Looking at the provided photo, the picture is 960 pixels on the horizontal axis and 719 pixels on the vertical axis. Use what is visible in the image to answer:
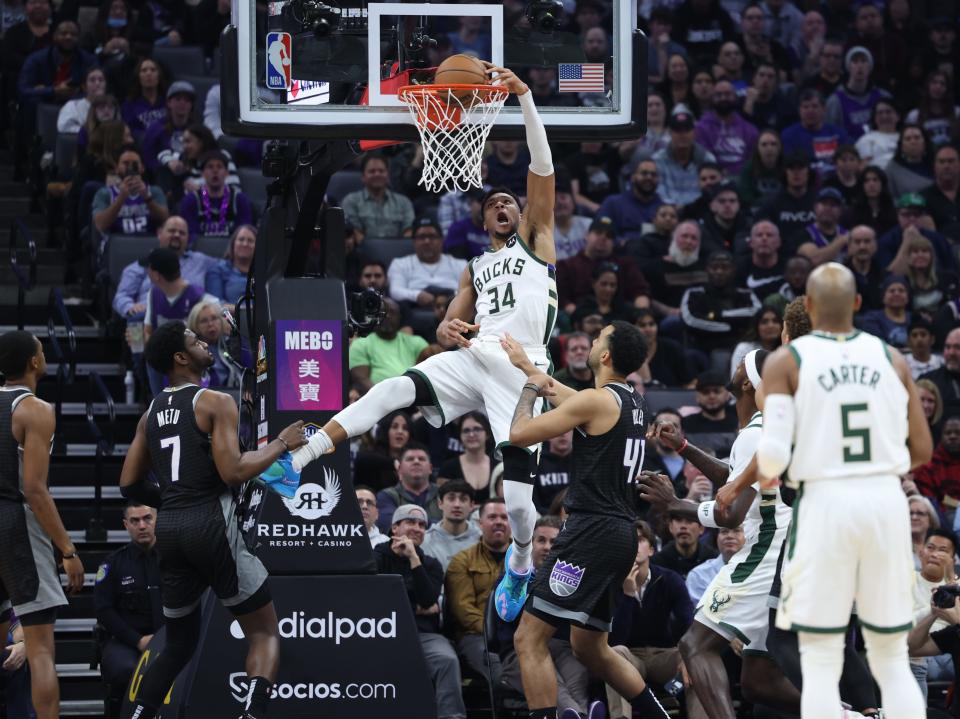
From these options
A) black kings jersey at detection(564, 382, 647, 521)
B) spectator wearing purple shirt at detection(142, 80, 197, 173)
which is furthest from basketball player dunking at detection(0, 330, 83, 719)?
spectator wearing purple shirt at detection(142, 80, 197, 173)

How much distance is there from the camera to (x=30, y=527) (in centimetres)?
937

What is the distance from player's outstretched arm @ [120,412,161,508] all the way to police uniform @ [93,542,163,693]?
1624 millimetres

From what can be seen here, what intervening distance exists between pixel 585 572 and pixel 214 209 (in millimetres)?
7346

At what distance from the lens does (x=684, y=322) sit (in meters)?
14.8

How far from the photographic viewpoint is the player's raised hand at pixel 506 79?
9.15 meters

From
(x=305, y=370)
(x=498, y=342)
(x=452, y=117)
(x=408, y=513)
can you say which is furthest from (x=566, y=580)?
(x=408, y=513)

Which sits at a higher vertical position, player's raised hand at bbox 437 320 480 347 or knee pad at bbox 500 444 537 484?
player's raised hand at bbox 437 320 480 347

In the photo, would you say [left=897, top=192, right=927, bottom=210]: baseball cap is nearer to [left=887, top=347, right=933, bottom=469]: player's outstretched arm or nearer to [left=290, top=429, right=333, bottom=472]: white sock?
[left=290, top=429, right=333, bottom=472]: white sock

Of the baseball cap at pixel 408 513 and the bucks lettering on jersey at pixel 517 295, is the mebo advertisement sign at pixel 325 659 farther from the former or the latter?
the bucks lettering on jersey at pixel 517 295

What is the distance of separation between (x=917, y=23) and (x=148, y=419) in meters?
13.9

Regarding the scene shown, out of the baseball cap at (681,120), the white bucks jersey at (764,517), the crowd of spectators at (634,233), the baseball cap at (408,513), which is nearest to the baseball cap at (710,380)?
the crowd of spectators at (634,233)

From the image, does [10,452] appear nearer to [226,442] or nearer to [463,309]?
[226,442]

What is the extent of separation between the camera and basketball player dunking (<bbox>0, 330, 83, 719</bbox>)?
920 cm

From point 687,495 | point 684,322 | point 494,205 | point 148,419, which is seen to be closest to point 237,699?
point 148,419
